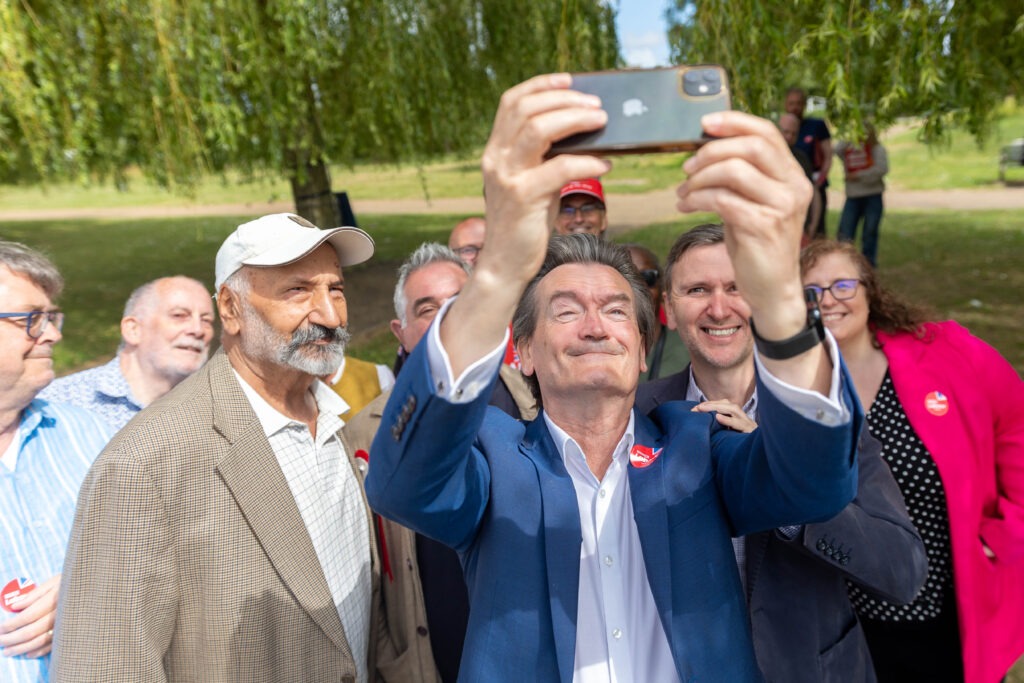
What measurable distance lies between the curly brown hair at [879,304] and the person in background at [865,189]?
6.41 metres

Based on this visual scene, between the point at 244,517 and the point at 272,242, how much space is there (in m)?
0.78

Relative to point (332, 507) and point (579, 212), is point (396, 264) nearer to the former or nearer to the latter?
point (579, 212)

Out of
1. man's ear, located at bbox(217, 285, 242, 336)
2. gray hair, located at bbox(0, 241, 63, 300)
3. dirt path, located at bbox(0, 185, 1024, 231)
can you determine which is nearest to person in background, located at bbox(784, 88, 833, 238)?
dirt path, located at bbox(0, 185, 1024, 231)

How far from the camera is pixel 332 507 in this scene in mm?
2160

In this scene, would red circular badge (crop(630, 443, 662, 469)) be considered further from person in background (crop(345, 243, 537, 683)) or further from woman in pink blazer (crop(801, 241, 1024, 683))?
woman in pink blazer (crop(801, 241, 1024, 683))

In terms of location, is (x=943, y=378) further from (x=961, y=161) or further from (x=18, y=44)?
(x=961, y=161)

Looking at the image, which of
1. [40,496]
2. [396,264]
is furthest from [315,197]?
[40,496]

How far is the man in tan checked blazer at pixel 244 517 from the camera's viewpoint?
173 cm

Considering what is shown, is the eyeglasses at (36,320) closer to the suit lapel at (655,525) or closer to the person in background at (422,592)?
the person in background at (422,592)

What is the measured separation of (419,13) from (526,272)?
20.5ft

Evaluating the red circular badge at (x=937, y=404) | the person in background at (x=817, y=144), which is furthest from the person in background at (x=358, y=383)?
the person in background at (x=817, y=144)

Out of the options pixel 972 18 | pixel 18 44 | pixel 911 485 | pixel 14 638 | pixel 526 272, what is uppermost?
pixel 18 44

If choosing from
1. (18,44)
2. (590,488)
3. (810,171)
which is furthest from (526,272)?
(810,171)

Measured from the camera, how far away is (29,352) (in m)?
2.12
